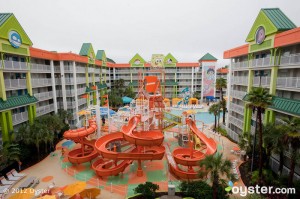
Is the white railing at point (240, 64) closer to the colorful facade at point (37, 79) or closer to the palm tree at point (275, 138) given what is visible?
the palm tree at point (275, 138)

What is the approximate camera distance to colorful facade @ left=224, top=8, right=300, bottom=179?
70.4ft

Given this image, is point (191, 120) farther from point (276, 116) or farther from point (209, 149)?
point (276, 116)

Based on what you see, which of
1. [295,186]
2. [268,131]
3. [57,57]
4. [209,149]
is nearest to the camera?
[295,186]

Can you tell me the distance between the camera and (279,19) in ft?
80.8

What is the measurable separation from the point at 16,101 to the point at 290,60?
37344 mm

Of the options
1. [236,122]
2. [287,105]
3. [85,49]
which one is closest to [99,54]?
[85,49]

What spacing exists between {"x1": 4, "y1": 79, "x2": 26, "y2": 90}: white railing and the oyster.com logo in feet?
17.1

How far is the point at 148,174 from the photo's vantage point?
24734 millimetres

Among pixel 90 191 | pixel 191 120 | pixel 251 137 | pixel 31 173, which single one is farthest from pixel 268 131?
pixel 31 173

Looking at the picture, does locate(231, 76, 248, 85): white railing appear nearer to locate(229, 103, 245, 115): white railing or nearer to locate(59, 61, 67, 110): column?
locate(229, 103, 245, 115): white railing

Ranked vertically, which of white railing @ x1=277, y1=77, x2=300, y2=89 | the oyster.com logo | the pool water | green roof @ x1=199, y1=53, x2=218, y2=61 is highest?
green roof @ x1=199, y1=53, x2=218, y2=61

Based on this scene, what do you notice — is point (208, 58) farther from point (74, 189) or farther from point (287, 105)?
point (74, 189)

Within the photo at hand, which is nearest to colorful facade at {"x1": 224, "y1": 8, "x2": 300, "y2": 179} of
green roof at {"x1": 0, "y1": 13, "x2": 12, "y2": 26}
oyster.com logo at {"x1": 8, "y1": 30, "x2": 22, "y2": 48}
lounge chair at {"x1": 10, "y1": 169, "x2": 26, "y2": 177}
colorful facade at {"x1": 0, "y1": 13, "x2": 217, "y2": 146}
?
colorful facade at {"x1": 0, "y1": 13, "x2": 217, "y2": 146}

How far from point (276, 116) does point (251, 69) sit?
28.7ft
